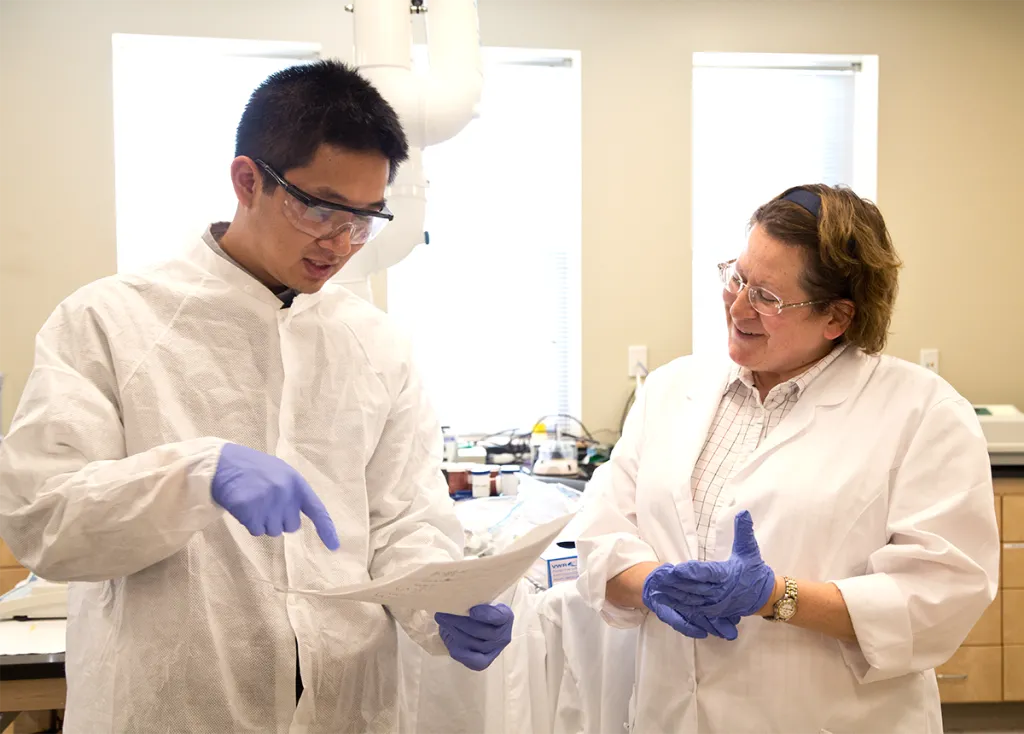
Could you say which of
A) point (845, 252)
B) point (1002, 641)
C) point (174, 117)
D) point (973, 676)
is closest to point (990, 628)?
point (1002, 641)

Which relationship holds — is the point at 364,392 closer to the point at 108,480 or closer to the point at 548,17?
the point at 108,480

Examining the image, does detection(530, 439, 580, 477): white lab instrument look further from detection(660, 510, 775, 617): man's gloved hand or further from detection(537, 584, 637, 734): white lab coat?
detection(660, 510, 775, 617): man's gloved hand

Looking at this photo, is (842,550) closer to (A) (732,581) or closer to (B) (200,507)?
(A) (732,581)

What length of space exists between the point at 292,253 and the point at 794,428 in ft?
2.92

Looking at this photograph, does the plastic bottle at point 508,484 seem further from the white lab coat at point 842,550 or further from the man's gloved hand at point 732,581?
the man's gloved hand at point 732,581

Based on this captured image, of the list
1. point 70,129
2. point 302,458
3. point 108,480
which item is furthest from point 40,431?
point 70,129

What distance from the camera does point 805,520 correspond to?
1.36m

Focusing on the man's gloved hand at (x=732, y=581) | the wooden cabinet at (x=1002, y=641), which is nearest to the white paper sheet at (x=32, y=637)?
the man's gloved hand at (x=732, y=581)

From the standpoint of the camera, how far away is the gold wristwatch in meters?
1.30

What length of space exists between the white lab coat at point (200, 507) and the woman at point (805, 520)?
414 mm

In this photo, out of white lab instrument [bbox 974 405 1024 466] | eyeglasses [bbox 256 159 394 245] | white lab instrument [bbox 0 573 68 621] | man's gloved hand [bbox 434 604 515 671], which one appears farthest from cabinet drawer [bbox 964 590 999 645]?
white lab instrument [bbox 0 573 68 621]

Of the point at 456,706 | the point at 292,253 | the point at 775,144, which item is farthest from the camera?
the point at 775,144

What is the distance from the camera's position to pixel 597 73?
347 centimetres

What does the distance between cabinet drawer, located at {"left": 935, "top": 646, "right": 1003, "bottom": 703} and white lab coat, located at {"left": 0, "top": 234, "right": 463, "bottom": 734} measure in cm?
252
